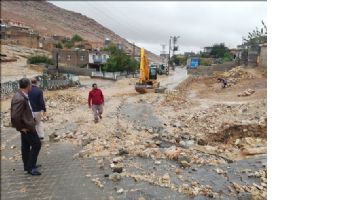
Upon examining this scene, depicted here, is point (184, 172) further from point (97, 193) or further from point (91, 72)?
point (91, 72)

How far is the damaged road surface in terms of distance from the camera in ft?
13.6

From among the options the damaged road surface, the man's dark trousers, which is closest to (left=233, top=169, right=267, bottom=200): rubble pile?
the damaged road surface

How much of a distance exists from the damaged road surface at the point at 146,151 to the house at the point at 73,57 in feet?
11.3

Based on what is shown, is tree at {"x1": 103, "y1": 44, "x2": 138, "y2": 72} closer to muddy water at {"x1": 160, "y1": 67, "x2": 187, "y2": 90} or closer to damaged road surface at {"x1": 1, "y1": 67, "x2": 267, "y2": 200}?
muddy water at {"x1": 160, "y1": 67, "x2": 187, "y2": 90}

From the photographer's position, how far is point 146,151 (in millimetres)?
5637

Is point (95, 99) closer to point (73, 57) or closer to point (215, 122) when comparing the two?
point (215, 122)

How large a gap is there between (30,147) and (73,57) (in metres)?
14.4

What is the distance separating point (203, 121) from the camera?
9.97 meters

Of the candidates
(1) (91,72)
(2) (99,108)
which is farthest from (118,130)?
(1) (91,72)

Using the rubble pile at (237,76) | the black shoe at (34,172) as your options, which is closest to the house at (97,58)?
the rubble pile at (237,76)

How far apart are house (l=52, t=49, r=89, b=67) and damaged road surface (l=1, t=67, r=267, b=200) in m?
3.45

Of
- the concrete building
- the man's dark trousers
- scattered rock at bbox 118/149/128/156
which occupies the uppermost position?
the concrete building
